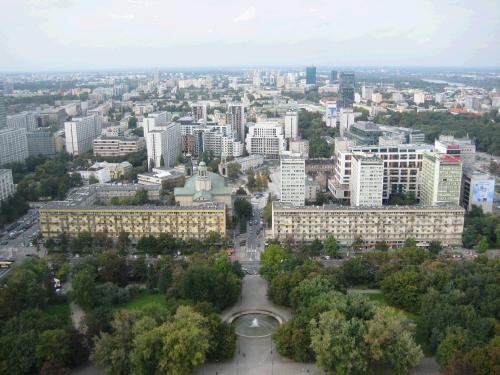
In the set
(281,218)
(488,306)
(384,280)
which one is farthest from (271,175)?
(488,306)

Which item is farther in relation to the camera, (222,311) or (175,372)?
(222,311)

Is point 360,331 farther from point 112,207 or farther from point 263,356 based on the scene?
point 112,207

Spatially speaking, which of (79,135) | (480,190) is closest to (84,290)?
(480,190)

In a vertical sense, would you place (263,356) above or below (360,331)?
below

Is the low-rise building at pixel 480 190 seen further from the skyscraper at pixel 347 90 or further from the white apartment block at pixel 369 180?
the skyscraper at pixel 347 90

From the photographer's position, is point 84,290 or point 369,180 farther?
point 369,180

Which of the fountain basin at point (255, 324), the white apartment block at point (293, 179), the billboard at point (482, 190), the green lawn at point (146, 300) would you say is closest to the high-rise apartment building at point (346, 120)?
the billboard at point (482, 190)

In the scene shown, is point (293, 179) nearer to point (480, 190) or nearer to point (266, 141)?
point (480, 190)

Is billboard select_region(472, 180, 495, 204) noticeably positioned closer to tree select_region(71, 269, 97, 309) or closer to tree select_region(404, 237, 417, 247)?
tree select_region(404, 237, 417, 247)
